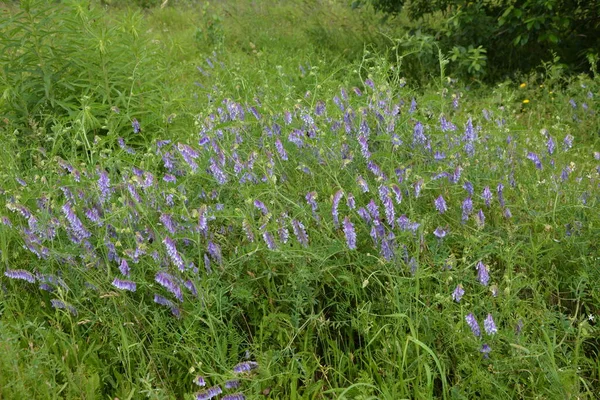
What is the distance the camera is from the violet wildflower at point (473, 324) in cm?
203

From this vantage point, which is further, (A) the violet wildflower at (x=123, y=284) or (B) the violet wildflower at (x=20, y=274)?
(B) the violet wildflower at (x=20, y=274)

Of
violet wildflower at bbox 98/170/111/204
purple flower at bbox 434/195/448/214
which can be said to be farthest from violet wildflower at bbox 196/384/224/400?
purple flower at bbox 434/195/448/214

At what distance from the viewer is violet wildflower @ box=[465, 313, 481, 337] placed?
6.66ft

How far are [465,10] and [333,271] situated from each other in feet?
13.5

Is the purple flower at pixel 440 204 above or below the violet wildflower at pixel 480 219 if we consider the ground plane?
above

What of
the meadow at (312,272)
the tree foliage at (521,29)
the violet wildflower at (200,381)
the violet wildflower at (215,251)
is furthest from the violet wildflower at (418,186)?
the tree foliage at (521,29)

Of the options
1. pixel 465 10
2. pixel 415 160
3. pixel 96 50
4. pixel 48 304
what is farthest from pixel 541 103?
pixel 48 304

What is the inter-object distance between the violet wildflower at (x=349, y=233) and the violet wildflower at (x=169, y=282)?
2.01 ft

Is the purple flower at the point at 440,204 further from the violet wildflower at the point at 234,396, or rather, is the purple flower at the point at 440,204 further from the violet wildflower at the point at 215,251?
the violet wildflower at the point at 234,396

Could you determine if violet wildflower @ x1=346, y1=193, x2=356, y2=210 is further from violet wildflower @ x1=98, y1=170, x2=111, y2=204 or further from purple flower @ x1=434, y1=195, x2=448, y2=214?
violet wildflower @ x1=98, y1=170, x2=111, y2=204

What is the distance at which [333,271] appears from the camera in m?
2.41

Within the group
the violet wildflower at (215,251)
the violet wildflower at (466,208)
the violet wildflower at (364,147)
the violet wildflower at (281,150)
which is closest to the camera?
the violet wildflower at (215,251)

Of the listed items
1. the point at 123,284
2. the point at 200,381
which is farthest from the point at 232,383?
the point at 123,284

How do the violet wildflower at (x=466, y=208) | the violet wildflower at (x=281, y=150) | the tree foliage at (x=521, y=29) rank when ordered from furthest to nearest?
the tree foliage at (x=521, y=29) < the violet wildflower at (x=281, y=150) < the violet wildflower at (x=466, y=208)
